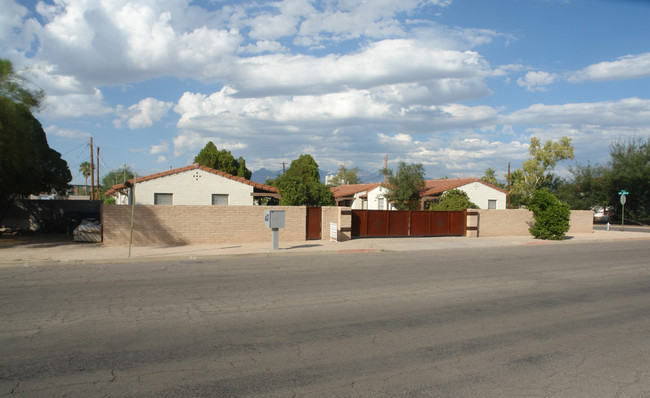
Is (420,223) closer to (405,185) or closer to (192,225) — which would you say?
(192,225)

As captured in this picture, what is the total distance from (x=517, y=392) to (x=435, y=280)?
7096mm

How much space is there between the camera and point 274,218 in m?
18.5

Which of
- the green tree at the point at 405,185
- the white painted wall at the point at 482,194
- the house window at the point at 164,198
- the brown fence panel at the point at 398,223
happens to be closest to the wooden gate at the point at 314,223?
the brown fence panel at the point at 398,223

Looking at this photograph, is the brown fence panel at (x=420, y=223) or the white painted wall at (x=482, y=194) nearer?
the brown fence panel at (x=420, y=223)

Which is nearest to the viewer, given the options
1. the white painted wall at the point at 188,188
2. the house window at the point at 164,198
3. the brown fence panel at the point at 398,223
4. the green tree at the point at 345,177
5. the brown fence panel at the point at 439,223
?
the brown fence panel at the point at 398,223

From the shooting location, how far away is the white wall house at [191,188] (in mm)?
25547

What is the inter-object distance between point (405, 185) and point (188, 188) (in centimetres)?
2034

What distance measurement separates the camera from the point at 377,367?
18.7ft

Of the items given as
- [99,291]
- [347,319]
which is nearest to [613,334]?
[347,319]

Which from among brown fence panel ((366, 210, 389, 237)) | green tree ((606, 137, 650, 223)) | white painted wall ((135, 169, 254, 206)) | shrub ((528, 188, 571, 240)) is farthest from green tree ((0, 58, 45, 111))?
green tree ((606, 137, 650, 223))

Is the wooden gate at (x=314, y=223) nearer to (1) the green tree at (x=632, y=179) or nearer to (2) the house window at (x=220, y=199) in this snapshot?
(2) the house window at (x=220, y=199)

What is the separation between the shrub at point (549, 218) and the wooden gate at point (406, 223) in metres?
4.30

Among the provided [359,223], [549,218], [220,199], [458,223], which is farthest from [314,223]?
[549,218]

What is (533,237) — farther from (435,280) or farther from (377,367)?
(377,367)
